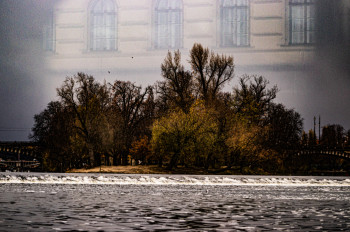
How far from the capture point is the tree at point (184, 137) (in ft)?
190

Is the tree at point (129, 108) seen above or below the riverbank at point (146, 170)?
above

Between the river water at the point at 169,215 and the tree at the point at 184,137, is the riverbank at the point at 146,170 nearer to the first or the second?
the tree at the point at 184,137

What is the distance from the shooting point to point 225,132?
2372 inches

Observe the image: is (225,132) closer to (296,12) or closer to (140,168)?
(140,168)

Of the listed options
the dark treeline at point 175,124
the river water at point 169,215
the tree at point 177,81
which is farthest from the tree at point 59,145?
the river water at point 169,215

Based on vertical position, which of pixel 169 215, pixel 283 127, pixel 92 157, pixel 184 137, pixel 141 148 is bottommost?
pixel 169 215

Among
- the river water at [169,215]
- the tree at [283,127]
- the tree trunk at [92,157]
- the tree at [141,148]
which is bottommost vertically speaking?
the river water at [169,215]

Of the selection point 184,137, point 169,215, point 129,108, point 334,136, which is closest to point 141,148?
point 129,108

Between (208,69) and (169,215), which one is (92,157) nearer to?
(208,69)

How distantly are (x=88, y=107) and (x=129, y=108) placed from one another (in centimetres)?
625

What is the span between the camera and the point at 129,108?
6988cm

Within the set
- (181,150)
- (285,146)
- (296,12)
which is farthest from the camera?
(285,146)

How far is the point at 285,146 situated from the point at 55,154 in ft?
86.9

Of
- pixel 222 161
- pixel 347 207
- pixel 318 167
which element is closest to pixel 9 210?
pixel 347 207
